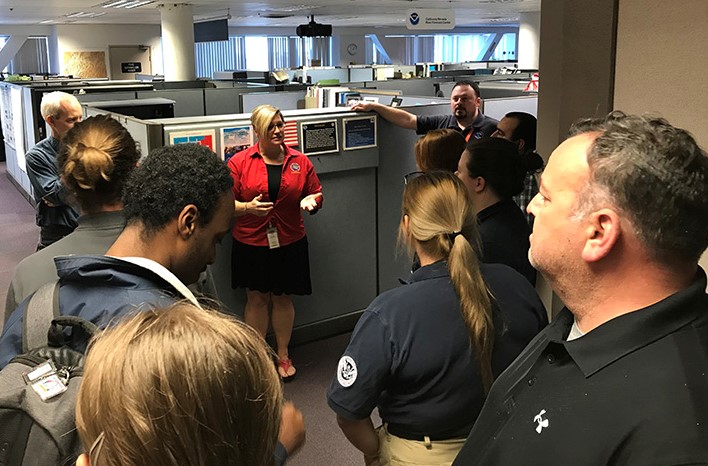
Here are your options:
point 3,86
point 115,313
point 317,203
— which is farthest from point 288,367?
point 3,86

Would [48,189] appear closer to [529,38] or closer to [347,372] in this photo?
[347,372]

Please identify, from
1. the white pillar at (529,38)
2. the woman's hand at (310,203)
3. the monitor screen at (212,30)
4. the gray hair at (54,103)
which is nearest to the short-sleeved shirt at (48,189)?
the gray hair at (54,103)

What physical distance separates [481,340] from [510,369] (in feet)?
1.36

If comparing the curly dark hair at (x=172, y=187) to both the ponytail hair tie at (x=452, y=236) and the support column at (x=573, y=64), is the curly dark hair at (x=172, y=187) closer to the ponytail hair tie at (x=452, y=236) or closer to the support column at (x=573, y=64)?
the ponytail hair tie at (x=452, y=236)

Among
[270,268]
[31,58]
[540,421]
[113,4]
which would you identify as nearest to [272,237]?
[270,268]

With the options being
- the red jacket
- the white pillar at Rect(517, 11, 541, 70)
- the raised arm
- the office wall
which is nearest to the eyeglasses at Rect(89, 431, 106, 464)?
the office wall

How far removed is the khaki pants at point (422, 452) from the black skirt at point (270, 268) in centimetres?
196

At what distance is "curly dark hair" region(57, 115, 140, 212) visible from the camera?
5.60ft

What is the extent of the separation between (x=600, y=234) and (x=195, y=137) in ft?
9.21

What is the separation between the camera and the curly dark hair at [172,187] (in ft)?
4.71

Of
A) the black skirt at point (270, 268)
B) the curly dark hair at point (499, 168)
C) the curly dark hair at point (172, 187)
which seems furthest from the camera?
the black skirt at point (270, 268)

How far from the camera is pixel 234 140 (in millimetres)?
3664

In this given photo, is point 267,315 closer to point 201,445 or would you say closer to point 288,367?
point 288,367

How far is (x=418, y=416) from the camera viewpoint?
1660 mm
